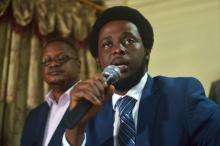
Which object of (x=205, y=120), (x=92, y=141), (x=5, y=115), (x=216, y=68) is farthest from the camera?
(x=216, y=68)

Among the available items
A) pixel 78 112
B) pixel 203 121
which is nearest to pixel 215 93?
pixel 203 121

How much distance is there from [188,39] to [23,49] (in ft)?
3.89

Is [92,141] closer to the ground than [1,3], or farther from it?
closer to the ground

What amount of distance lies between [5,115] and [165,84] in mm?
1347

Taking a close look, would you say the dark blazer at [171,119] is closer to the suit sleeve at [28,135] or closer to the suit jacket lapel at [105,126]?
the suit jacket lapel at [105,126]

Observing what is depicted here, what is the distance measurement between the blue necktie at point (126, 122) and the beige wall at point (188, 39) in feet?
5.25

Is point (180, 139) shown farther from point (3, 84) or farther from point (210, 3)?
point (210, 3)

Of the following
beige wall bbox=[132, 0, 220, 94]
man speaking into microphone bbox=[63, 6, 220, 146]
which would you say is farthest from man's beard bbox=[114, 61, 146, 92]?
beige wall bbox=[132, 0, 220, 94]

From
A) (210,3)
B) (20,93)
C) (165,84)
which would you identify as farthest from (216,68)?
(165,84)

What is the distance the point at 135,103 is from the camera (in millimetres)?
1186

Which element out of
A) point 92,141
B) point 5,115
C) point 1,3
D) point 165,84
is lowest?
point 5,115

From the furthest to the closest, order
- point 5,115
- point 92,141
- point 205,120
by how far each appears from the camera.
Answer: point 5,115, point 92,141, point 205,120

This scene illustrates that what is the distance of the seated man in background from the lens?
6.02ft

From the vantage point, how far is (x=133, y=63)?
1.17 metres
